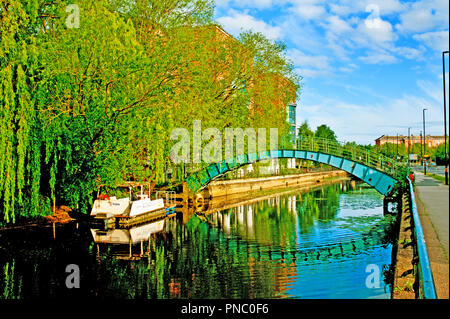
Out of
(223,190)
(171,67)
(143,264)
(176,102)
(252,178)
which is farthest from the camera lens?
(252,178)

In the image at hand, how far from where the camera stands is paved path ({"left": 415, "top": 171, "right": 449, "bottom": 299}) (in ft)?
25.7

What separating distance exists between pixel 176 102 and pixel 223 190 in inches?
813

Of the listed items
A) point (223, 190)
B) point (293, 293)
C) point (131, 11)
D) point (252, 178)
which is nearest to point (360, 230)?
point (293, 293)

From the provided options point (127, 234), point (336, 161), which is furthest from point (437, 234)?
point (336, 161)

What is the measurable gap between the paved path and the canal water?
1909 mm

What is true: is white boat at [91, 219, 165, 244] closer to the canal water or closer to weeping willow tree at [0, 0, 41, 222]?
the canal water

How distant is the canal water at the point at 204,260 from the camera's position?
12.7m

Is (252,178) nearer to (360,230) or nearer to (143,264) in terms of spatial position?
(360,230)

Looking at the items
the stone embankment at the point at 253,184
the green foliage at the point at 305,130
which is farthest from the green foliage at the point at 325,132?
the stone embankment at the point at 253,184

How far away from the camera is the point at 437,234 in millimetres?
11852

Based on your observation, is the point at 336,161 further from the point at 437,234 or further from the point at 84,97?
the point at 437,234

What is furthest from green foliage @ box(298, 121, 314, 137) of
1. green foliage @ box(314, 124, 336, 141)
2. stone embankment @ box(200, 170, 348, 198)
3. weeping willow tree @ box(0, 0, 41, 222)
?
weeping willow tree @ box(0, 0, 41, 222)
